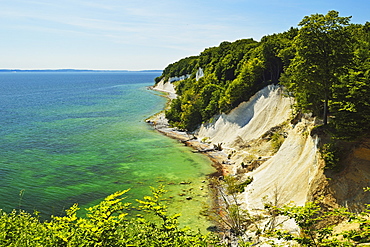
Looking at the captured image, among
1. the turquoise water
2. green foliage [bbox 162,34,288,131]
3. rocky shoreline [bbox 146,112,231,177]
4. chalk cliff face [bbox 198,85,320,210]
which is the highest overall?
green foliage [bbox 162,34,288,131]

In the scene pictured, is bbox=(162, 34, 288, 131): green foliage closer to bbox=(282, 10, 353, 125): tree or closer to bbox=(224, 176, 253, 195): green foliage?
bbox=(224, 176, 253, 195): green foliage

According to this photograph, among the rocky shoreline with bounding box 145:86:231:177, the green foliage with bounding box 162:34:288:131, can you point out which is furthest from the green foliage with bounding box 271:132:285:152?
the green foliage with bounding box 162:34:288:131

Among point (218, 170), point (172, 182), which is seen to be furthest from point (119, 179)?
point (218, 170)

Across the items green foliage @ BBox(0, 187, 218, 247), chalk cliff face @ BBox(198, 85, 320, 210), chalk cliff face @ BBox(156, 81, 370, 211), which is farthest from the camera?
chalk cliff face @ BBox(198, 85, 320, 210)

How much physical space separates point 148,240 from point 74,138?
178 ft

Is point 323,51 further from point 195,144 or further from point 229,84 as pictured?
point 195,144

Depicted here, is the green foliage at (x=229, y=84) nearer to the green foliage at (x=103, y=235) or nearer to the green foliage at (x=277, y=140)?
the green foliage at (x=277, y=140)

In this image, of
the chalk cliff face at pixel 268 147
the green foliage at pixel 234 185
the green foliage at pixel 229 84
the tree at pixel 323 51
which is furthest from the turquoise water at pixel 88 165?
the tree at pixel 323 51

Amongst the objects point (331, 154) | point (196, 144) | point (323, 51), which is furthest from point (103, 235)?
point (196, 144)

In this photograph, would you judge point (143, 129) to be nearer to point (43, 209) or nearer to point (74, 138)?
point (74, 138)

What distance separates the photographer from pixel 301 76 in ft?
88.2

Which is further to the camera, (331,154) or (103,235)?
(331,154)

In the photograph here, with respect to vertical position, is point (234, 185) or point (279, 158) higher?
point (279, 158)

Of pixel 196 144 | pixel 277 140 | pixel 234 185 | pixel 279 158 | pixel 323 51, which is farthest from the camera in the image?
pixel 196 144
